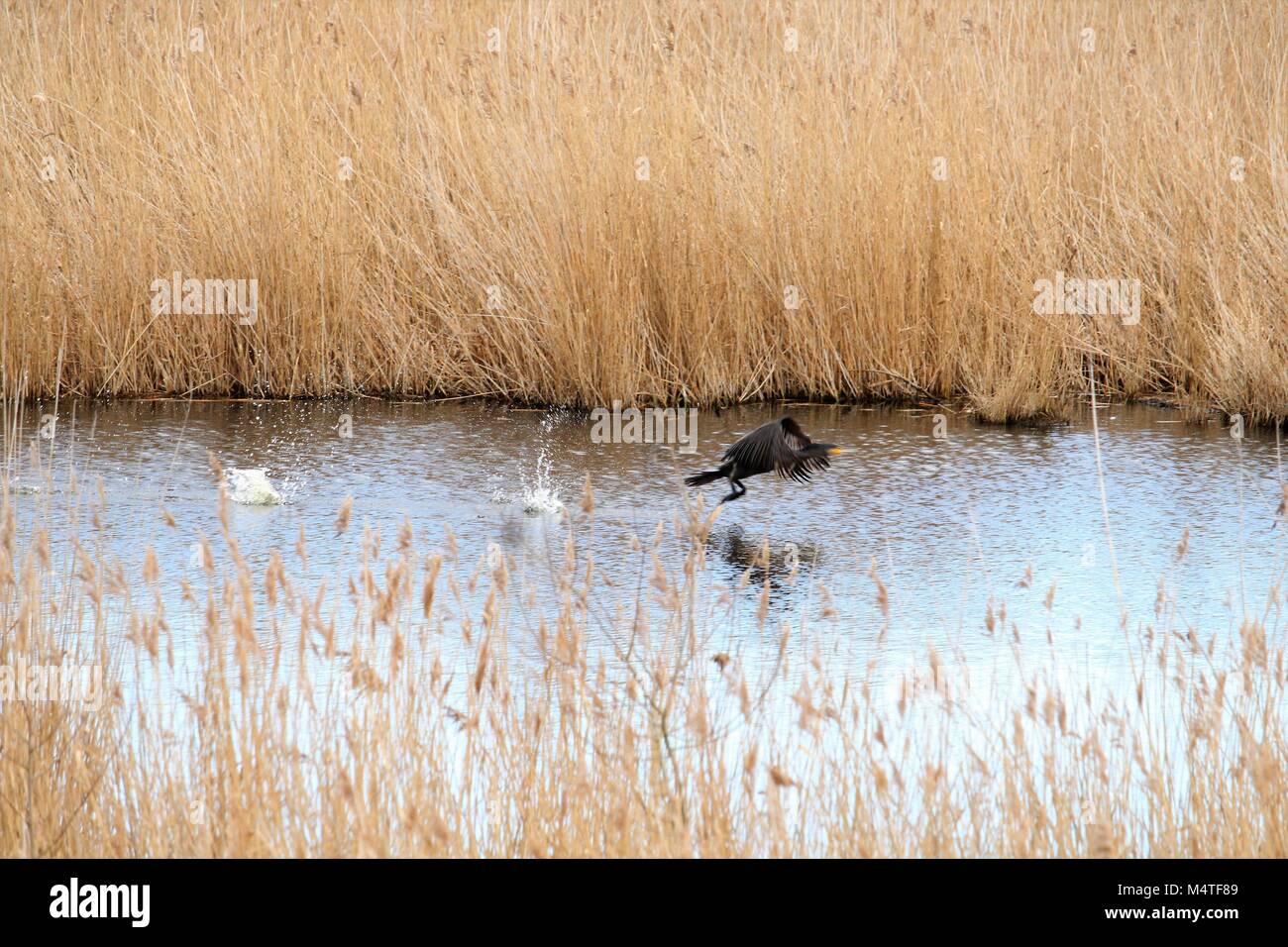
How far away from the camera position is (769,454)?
5.20 metres

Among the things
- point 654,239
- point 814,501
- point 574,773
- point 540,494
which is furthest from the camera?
point 654,239

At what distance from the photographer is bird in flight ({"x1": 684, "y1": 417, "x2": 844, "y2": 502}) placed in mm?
5188

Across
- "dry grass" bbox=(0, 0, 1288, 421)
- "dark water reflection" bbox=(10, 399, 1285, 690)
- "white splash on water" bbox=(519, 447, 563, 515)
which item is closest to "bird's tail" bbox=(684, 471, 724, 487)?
"dark water reflection" bbox=(10, 399, 1285, 690)

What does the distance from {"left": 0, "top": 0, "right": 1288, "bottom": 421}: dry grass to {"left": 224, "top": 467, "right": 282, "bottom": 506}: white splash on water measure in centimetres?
188

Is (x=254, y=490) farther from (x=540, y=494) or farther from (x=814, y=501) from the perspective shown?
(x=814, y=501)

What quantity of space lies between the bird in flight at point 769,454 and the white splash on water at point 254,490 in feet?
5.10

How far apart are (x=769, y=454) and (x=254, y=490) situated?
1.90m

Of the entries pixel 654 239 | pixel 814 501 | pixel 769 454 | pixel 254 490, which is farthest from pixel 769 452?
pixel 654 239

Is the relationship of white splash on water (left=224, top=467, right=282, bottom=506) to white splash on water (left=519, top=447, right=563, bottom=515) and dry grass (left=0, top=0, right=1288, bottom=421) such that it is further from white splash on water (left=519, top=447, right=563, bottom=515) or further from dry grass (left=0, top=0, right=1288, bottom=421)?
dry grass (left=0, top=0, right=1288, bottom=421)

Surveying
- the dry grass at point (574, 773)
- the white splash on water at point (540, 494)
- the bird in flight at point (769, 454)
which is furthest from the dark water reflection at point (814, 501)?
the dry grass at point (574, 773)

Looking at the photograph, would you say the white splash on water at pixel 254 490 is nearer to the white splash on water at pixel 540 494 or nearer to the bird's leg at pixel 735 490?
the white splash on water at pixel 540 494

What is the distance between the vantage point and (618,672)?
12.8ft

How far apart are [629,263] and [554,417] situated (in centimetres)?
79

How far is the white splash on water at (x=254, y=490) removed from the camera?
560 cm
